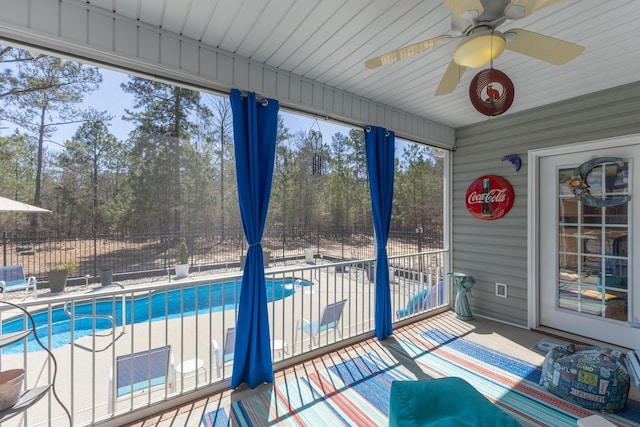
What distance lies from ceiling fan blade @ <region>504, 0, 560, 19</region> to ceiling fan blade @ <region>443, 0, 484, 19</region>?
0.13 meters

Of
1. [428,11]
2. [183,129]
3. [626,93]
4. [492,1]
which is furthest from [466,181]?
[183,129]

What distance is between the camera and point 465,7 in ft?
4.05

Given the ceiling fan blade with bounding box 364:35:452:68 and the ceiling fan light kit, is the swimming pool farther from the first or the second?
the ceiling fan light kit

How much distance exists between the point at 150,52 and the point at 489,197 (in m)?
3.93

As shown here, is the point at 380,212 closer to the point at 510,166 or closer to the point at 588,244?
the point at 510,166

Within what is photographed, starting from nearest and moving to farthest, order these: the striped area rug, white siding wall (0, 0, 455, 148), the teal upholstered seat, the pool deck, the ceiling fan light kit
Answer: the teal upholstered seat, the ceiling fan light kit, white siding wall (0, 0, 455, 148), the striped area rug, the pool deck

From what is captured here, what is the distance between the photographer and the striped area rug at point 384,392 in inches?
76.4

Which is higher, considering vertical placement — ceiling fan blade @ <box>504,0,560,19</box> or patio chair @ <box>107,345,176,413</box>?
ceiling fan blade @ <box>504,0,560,19</box>

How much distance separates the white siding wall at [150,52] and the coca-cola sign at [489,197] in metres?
2.04

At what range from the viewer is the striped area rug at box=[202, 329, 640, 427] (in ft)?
6.36

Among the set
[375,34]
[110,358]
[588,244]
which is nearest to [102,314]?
[110,358]

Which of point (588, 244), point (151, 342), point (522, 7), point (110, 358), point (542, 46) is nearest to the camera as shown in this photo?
point (522, 7)

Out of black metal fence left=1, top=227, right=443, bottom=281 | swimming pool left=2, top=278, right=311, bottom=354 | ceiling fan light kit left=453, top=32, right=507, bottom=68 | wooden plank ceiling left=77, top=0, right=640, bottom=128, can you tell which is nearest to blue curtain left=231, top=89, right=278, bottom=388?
wooden plank ceiling left=77, top=0, right=640, bottom=128

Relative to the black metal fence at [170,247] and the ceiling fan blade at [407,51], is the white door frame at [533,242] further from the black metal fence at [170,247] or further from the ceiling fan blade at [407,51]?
the ceiling fan blade at [407,51]
